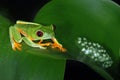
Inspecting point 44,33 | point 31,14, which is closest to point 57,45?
point 44,33

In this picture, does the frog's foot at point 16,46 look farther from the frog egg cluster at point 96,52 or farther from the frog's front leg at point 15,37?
the frog egg cluster at point 96,52

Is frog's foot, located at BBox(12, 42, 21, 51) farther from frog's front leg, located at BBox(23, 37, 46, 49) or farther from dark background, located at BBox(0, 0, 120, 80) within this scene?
dark background, located at BBox(0, 0, 120, 80)

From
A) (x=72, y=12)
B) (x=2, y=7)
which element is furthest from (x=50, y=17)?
(x=2, y=7)

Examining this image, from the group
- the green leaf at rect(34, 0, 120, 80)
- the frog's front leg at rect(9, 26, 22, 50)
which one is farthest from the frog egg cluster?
the frog's front leg at rect(9, 26, 22, 50)

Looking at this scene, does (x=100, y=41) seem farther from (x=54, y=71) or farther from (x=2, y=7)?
(x=2, y=7)

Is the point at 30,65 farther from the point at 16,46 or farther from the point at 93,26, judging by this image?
the point at 93,26

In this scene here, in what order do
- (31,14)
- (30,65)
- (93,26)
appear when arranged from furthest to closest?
(31,14), (93,26), (30,65)

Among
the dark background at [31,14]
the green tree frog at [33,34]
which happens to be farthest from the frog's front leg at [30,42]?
the dark background at [31,14]
